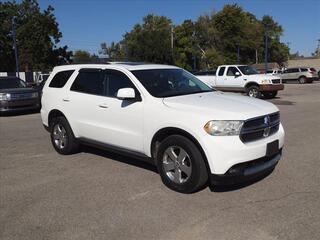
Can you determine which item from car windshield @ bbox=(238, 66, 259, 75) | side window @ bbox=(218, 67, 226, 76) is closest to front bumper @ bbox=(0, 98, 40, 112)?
side window @ bbox=(218, 67, 226, 76)

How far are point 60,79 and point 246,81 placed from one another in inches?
599

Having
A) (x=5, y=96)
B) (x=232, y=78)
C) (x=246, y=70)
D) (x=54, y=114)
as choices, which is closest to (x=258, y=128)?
(x=54, y=114)

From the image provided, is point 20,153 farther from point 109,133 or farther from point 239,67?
point 239,67

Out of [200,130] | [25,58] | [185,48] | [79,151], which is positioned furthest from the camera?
[185,48]

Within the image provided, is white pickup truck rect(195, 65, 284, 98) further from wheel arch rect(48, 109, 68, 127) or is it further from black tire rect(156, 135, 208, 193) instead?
black tire rect(156, 135, 208, 193)

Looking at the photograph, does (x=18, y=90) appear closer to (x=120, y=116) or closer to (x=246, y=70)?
(x=120, y=116)

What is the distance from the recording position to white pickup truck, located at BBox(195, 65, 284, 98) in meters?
21.6

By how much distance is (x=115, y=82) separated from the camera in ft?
22.7

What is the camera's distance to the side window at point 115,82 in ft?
22.0

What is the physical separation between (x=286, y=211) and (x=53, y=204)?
284 cm

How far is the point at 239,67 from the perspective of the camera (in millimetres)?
22656

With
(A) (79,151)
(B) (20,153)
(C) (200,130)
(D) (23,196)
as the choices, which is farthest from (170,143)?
(B) (20,153)

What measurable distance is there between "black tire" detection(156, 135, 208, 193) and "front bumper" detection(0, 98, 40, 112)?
37.1 feet

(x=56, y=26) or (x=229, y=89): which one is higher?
(x=56, y=26)
